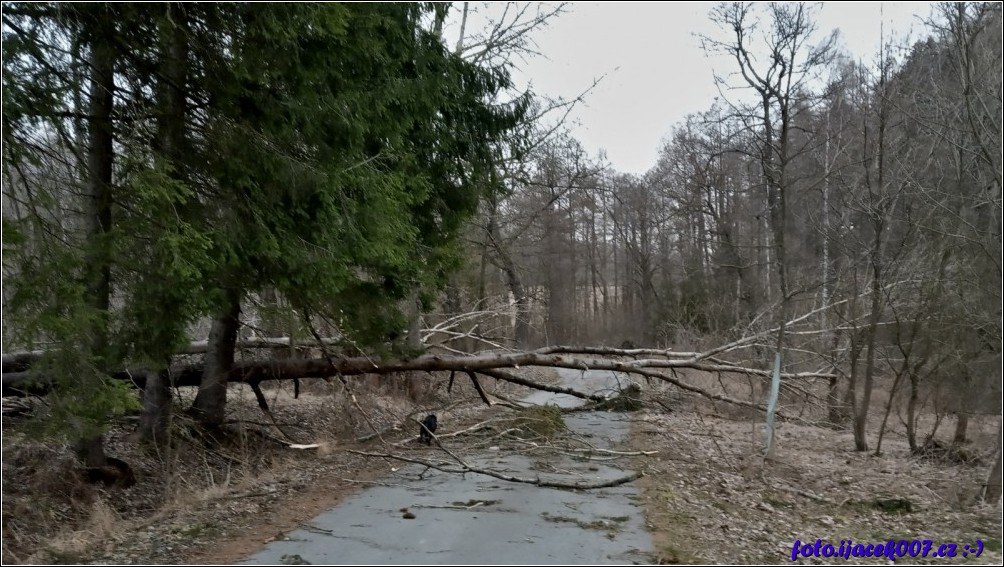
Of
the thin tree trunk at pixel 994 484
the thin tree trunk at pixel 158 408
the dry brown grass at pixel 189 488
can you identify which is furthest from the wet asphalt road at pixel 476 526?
the thin tree trunk at pixel 994 484

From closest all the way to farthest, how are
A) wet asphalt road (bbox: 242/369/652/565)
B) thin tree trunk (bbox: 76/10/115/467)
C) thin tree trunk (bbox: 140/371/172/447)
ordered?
wet asphalt road (bbox: 242/369/652/565), thin tree trunk (bbox: 76/10/115/467), thin tree trunk (bbox: 140/371/172/447)

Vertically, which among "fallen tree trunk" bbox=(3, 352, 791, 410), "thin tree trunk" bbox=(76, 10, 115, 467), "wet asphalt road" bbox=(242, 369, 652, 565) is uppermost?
"thin tree trunk" bbox=(76, 10, 115, 467)

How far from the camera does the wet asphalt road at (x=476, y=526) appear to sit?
6.03 metres

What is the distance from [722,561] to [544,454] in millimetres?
5376

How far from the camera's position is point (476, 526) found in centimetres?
705

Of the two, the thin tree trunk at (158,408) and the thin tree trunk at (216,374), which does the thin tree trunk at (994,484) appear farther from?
the thin tree trunk at (158,408)

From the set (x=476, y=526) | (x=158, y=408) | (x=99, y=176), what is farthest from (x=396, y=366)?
(x=99, y=176)

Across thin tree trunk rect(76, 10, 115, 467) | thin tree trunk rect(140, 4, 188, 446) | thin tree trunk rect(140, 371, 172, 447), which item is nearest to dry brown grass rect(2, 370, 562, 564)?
thin tree trunk rect(140, 371, 172, 447)

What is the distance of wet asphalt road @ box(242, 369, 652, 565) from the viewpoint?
603 cm

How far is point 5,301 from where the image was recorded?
20.3ft

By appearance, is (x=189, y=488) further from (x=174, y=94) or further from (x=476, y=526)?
(x=174, y=94)

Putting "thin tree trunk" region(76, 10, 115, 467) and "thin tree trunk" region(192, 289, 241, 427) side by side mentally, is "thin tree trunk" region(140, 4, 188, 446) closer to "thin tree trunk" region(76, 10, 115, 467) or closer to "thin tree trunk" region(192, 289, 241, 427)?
"thin tree trunk" region(76, 10, 115, 467)

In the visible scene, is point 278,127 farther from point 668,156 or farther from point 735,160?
point 668,156

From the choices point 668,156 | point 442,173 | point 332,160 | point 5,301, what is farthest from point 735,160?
point 5,301
